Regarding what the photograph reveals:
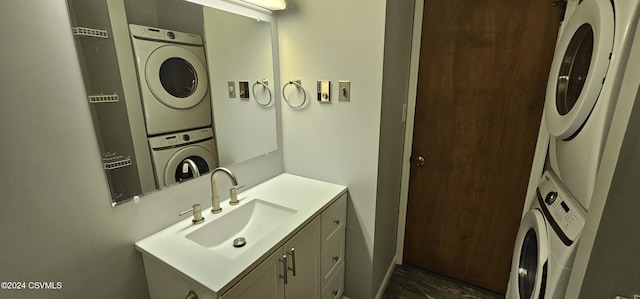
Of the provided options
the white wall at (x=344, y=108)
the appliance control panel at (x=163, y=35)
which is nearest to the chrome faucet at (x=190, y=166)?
the appliance control panel at (x=163, y=35)

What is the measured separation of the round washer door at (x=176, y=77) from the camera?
115 centimetres

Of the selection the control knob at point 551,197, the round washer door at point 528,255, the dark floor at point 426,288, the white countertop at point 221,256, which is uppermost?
the control knob at point 551,197

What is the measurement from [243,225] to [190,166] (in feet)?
1.40

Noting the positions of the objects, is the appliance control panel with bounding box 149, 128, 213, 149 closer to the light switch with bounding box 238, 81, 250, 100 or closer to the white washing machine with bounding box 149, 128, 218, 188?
the white washing machine with bounding box 149, 128, 218, 188

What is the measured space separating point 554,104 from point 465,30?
2.40 feet

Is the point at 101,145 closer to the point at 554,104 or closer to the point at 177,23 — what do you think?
the point at 177,23

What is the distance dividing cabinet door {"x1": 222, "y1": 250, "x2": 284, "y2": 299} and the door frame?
1.31 metres

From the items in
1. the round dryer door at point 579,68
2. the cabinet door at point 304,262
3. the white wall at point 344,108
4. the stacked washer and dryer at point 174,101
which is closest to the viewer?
the round dryer door at point 579,68

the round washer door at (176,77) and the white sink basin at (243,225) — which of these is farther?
the white sink basin at (243,225)

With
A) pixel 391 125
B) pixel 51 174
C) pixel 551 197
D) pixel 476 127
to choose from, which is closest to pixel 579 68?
pixel 551 197

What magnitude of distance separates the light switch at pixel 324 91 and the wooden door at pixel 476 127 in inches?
29.5

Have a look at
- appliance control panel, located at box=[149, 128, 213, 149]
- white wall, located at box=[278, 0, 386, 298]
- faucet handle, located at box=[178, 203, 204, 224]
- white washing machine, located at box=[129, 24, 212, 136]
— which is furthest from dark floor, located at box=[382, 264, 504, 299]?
white washing machine, located at box=[129, 24, 212, 136]

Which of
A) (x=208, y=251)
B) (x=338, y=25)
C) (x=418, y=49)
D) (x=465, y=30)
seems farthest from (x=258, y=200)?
→ (x=465, y=30)

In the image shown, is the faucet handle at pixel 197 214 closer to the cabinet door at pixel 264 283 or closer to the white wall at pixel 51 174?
the white wall at pixel 51 174
